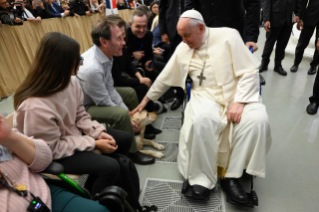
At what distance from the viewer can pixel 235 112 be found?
1.85m

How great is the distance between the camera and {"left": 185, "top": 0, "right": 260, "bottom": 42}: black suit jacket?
2.55m

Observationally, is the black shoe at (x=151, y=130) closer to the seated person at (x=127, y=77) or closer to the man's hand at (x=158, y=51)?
the seated person at (x=127, y=77)

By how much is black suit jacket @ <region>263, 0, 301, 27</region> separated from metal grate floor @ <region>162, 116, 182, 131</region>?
2561 mm

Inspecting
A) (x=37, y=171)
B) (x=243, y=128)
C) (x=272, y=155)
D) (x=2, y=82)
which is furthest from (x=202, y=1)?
(x=2, y=82)

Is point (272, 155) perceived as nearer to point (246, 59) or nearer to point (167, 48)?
point (246, 59)

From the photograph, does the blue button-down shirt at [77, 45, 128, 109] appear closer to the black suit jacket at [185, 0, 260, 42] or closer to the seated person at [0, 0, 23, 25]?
the black suit jacket at [185, 0, 260, 42]

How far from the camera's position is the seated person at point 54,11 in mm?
5214

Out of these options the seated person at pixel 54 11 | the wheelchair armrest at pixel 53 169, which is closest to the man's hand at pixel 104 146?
the wheelchair armrest at pixel 53 169

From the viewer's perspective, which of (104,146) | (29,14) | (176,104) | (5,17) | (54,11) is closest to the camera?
(104,146)

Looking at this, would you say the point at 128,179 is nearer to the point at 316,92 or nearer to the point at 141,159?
the point at 141,159

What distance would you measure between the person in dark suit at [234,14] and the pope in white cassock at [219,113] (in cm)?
60

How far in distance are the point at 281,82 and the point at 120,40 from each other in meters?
3.35

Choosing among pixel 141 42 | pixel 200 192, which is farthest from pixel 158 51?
pixel 200 192

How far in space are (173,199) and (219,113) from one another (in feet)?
2.78
